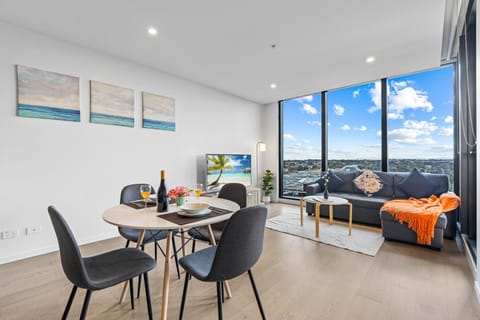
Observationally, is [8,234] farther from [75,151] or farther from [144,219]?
[144,219]

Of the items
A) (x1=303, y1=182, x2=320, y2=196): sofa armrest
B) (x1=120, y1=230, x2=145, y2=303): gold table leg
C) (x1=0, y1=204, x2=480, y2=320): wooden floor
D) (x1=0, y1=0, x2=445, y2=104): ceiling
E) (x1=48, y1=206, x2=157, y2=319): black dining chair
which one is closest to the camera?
(x1=48, y1=206, x2=157, y2=319): black dining chair

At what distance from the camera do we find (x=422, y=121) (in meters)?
3.96

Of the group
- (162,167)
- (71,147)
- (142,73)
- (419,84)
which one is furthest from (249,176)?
(419,84)

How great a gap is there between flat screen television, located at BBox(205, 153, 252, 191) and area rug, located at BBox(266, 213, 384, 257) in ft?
3.91

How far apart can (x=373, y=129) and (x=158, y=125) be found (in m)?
4.21

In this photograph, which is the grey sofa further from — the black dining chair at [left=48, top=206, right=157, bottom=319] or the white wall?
the black dining chair at [left=48, top=206, right=157, bottom=319]

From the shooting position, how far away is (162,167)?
3750 mm

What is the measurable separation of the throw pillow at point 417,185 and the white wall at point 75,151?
3.80 meters

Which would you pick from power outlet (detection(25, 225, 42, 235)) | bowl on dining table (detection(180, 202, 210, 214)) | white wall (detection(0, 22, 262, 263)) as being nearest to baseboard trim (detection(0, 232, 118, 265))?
white wall (detection(0, 22, 262, 263))

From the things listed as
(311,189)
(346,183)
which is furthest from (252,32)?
(346,183)

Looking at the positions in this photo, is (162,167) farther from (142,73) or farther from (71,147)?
(142,73)

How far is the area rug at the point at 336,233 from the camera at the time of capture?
285 cm

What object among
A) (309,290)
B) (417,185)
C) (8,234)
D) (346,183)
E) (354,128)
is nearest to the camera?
(309,290)

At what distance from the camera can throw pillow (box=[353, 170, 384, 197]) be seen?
3936 mm
